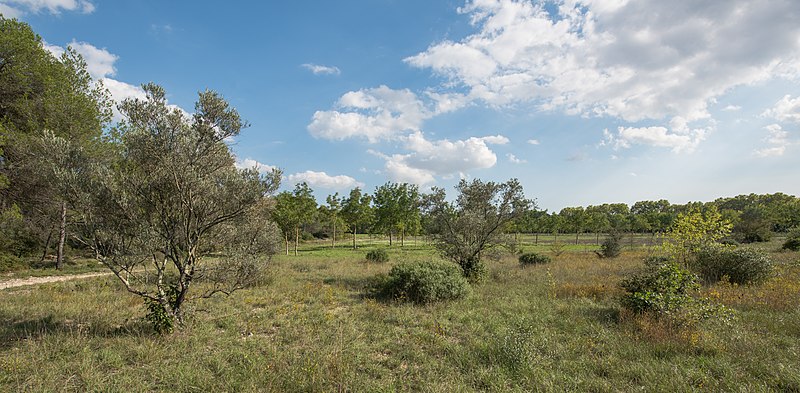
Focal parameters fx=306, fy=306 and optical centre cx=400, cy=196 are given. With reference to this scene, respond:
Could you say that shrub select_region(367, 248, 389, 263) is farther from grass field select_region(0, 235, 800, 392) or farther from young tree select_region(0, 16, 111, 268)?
young tree select_region(0, 16, 111, 268)

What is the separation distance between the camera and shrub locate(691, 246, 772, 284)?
13.0 meters

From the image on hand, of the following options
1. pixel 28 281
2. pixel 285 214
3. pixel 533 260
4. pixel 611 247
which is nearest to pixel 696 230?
pixel 533 260

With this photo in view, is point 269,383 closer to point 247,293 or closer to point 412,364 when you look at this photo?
point 412,364

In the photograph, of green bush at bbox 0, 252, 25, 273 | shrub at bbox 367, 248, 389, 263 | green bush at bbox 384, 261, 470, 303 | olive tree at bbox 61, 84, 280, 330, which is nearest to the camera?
olive tree at bbox 61, 84, 280, 330

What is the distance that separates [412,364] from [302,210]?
113 feet

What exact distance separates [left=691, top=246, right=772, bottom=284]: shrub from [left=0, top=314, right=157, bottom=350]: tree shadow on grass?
805 inches

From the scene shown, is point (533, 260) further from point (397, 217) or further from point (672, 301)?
point (397, 217)

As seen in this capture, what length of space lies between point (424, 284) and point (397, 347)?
4.53 meters

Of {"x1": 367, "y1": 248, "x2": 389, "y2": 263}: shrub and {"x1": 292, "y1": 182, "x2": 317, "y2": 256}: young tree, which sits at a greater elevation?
{"x1": 292, "y1": 182, "x2": 317, "y2": 256}: young tree

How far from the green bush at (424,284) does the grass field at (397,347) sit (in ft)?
2.15

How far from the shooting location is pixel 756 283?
502 inches

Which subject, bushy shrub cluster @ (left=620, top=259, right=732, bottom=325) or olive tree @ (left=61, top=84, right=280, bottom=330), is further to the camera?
bushy shrub cluster @ (left=620, top=259, right=732, bottom=325)

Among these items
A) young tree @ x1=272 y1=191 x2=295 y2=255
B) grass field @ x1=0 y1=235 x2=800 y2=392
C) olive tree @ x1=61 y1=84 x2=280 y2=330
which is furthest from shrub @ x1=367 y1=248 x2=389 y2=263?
olive tree @ x1=61 y1=84 x2=280 y2=330

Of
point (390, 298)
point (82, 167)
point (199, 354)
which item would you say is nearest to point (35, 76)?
point (82, 167)
